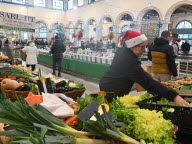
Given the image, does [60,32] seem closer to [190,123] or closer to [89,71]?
[89,71]

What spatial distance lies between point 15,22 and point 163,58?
13.6 ft

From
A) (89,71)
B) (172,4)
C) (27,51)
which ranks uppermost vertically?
(172,4)

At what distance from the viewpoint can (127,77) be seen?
8.09 ft

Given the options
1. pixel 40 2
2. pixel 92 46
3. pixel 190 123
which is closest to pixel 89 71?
pixel 190 123

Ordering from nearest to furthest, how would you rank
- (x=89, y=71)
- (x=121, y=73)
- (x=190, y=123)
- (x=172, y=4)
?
1. (x=190, y=123)
2. (x=121, y=73)
3. (x=89, y=71)
4. (x=172, y=4)

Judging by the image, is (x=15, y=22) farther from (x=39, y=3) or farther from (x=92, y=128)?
(x=39, y=3)

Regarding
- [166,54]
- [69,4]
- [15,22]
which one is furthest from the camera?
→ [69,4]

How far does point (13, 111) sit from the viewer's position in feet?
4.11

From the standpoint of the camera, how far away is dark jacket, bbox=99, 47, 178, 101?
80.4 inches

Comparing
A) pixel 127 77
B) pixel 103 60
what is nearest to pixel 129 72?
pixel 127 77

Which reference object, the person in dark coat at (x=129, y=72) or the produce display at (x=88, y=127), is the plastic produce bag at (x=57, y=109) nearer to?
the produce display at (x=88, y=127)

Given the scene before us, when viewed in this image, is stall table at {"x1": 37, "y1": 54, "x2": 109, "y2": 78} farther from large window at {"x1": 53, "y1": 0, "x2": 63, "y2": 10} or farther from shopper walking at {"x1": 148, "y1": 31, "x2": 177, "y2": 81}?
large window at {"x1": 53, "y1": 0, "x2": 63, "y2": 10}

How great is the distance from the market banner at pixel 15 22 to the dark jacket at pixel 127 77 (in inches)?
164

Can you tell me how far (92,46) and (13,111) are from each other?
14.9 metres
